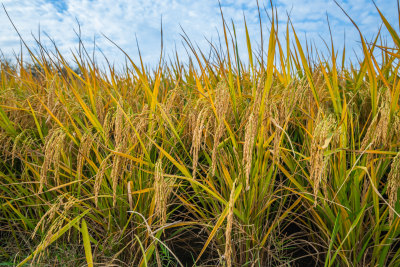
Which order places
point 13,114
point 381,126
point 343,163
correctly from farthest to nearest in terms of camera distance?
point 13,114
point 343,163
point 381,126

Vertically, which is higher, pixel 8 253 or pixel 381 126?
pixel 381 126

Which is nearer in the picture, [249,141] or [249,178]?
[249,141]

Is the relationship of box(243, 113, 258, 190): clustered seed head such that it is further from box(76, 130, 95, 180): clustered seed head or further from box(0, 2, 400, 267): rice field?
box(76, 130, 95, 180): clustered seed head

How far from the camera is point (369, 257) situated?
1499mm

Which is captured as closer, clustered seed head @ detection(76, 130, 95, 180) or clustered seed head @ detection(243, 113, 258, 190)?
clustered seed head @ detection(243, 113, 258, 190)

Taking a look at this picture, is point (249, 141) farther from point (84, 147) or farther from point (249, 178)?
point (84, 147)

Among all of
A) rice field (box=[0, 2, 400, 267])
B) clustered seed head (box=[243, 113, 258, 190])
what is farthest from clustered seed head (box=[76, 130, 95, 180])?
clustered seed head (box=[243, 113, 258, 190])

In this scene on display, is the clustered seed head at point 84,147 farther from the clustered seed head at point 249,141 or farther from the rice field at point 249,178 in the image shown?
the clustered seed head at point 249,141

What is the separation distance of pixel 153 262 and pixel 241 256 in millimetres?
486

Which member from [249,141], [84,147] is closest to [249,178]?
[249,141]

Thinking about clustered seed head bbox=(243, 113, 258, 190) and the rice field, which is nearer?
clustered seed head bbox=(243, 113, 258, 190)

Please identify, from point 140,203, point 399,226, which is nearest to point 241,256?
point 140,203

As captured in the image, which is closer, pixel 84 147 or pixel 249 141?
pixel 249 141

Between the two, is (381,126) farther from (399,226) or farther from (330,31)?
(330,31)
